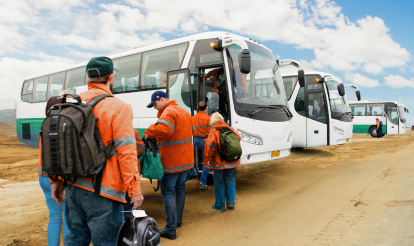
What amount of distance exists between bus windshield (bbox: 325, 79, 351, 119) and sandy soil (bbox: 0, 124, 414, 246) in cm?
340

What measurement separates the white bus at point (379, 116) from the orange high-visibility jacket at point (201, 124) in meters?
22.5

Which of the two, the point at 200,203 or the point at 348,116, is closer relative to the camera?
the point at 200,203

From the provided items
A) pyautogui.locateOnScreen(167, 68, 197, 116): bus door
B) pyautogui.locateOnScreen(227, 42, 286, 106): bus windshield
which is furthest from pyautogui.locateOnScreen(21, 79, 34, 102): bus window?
pyautogui.locateOnScreen(227, 42, 286, 106): bus windshield

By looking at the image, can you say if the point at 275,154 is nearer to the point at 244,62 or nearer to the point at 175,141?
the point at 244,62

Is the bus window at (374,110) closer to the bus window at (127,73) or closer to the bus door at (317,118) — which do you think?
the bus door at (317,118)

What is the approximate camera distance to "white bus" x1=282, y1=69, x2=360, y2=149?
11445 mm

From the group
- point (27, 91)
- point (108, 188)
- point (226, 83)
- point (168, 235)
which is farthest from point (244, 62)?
point (27, 91)

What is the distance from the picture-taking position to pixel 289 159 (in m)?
11.6

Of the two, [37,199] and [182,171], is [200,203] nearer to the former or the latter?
[182,171]

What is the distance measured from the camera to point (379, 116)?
2395 cm

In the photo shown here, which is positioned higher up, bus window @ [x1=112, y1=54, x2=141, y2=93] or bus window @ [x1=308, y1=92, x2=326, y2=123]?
bus window @ [x1=112, y1=54, x2=141, y2=93]

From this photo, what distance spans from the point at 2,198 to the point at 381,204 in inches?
300

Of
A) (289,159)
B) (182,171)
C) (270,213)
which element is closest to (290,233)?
(270,213)

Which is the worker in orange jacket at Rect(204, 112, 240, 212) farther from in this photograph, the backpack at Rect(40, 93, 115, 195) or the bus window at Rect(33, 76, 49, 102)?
the bus window at Rect(33, 76, 49, 102)
